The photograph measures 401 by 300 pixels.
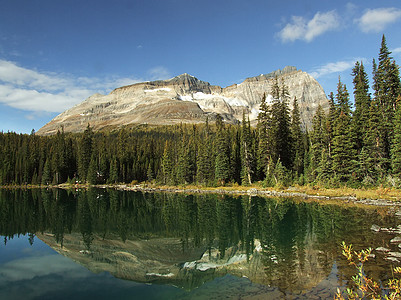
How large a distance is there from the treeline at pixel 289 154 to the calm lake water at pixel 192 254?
17.7 m

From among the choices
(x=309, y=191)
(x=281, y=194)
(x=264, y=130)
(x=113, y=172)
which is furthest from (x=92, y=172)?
(x=309, y=191)

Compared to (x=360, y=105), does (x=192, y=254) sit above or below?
below

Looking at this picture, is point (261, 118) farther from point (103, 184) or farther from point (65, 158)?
point (65, 158)

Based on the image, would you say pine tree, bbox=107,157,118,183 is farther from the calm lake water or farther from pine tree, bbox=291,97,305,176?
the calm lake water

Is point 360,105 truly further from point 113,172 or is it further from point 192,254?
point 113,172

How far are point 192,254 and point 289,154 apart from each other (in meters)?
54.7

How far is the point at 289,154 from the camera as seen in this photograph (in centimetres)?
7144

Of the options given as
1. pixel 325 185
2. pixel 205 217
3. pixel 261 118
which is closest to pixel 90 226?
pixel 205 217

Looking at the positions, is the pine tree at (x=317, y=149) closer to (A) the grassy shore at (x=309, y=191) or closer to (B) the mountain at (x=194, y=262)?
(A) the grassy shore at (x=309, y=191)

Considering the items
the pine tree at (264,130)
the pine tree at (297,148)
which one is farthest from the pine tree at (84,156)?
the pine tree at (297,148)

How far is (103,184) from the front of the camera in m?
119

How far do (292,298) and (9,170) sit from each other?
13785 cm

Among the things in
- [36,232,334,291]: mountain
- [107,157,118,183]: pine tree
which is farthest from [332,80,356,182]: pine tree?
[107,157,118,183]: pine tree

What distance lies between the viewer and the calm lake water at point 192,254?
1570 centimetres
